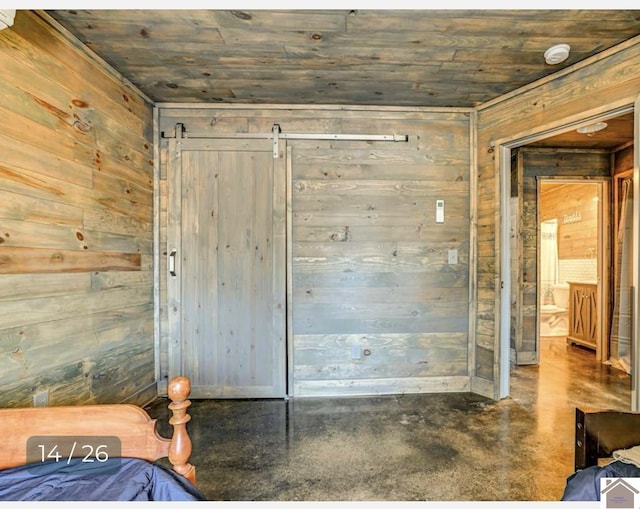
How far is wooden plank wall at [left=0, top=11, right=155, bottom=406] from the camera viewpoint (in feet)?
5.16

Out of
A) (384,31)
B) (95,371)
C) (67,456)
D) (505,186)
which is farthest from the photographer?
(505,186)

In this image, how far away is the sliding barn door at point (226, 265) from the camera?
280 cm

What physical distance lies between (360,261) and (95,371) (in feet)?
6.82

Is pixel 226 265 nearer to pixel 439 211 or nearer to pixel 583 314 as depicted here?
pixel 439 211

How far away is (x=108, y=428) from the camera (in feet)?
3.23

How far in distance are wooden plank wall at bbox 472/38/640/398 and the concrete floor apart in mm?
502

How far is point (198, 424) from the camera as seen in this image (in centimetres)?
239

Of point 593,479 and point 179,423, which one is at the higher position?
point 179,423

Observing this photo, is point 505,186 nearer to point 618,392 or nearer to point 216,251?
point 618,392

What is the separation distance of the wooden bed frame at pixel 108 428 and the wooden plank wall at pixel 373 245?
186cm

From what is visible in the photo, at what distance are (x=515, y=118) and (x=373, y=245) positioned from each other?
1.52 meters

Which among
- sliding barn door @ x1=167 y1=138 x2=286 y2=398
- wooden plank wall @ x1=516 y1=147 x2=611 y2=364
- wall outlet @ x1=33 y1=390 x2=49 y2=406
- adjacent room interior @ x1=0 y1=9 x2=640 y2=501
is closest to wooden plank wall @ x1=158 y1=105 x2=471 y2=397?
adjacent room interior @ x1=0 y1=9 x2=640 y2=501

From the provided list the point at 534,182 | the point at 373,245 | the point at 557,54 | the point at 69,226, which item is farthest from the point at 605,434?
the point at 534,182

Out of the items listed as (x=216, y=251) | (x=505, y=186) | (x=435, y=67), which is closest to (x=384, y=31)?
(x=435, y=67)
